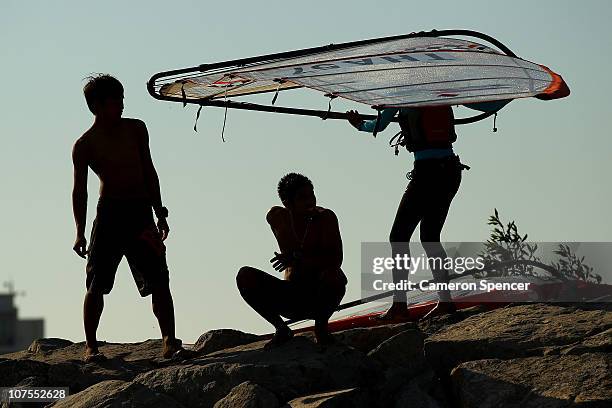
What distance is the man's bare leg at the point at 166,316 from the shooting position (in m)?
11.3

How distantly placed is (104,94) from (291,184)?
1.55 m

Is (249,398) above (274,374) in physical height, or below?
below

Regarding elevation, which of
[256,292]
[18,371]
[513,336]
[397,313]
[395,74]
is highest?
[395,74]

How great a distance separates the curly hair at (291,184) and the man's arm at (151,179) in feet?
3.34

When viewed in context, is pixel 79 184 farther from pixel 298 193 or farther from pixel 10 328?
pixel 10 328

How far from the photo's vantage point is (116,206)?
11188 mm

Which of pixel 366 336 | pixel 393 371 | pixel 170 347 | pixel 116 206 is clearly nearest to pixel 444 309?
pixel 366 336

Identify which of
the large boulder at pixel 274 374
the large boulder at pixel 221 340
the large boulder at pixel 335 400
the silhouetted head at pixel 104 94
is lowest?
the large boulder at pixel 335 400

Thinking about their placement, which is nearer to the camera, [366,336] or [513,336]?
[513,336]

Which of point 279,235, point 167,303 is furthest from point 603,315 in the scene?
point 167,303

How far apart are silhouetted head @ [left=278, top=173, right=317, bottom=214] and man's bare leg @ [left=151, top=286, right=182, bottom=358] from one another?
121cm

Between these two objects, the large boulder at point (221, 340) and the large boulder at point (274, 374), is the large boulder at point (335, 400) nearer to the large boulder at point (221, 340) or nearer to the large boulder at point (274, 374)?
the large boulder at point (274, 374)

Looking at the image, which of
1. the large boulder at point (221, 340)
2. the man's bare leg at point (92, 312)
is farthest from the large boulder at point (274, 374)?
the large boulder at point (221, 340)

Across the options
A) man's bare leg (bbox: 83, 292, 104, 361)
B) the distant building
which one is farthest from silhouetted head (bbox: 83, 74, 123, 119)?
the distant building
